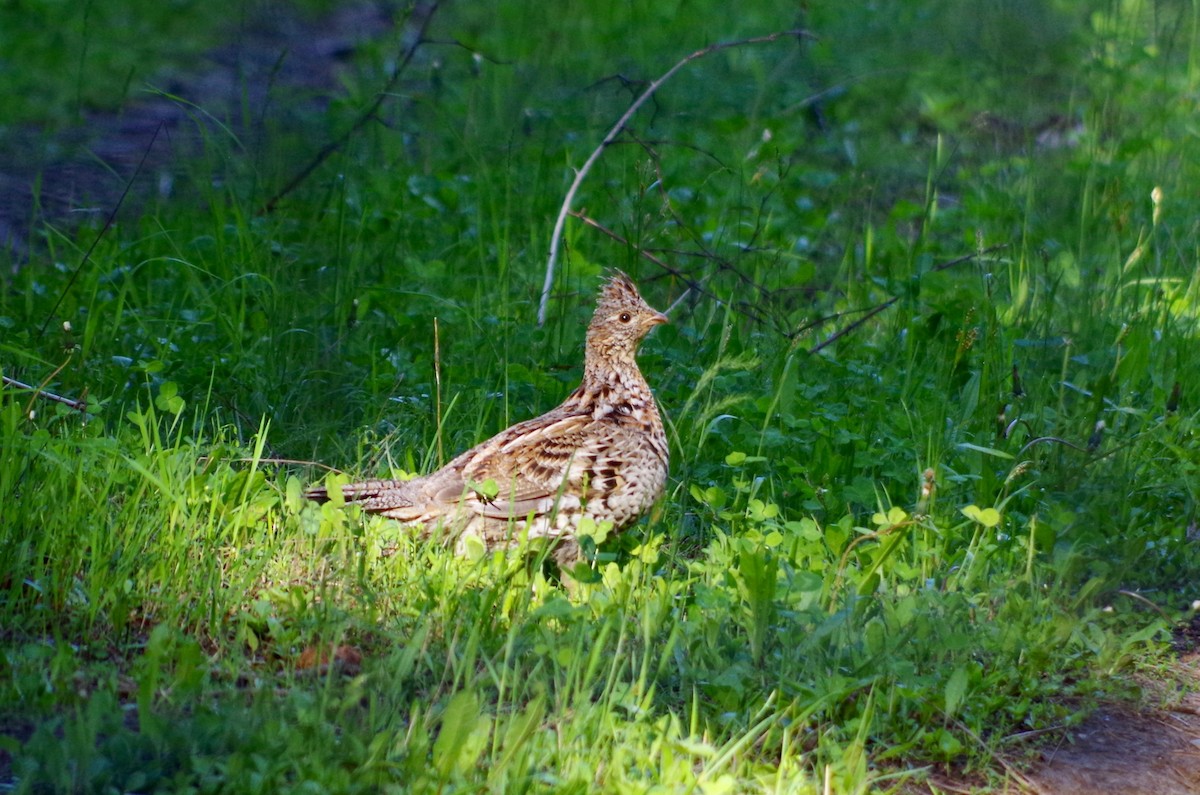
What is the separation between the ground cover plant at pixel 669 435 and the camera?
3525 millimetres

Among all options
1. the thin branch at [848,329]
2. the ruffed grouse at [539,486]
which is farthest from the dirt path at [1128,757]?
the thin branch at [848,329]

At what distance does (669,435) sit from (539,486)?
0.91m

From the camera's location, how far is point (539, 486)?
4895mm

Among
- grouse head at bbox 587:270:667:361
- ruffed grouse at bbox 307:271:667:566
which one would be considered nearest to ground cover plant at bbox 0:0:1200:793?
ruffed grouse at bbox 307:271:667:566

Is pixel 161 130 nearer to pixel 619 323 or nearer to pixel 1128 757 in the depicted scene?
pixel 619 323

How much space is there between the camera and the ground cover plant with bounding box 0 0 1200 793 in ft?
11.6

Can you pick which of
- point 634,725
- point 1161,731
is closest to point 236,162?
point 634,725

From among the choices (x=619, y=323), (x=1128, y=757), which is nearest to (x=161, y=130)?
(x=619, y=323)

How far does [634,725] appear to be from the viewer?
11.4 feet

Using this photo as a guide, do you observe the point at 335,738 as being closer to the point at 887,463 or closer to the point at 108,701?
the point at 108,701

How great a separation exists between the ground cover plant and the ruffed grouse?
158 mm

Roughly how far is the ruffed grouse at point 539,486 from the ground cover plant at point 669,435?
0.16 meters

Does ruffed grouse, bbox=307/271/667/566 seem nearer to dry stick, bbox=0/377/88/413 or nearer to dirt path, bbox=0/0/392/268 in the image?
dry stick, bbox=0/377/88/413

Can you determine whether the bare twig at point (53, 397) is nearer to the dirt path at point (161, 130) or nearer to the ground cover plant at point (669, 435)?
the ground cover plant at point (669, 435)
